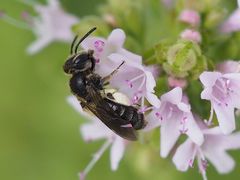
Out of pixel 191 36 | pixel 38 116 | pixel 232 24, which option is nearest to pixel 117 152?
pixel 191 36

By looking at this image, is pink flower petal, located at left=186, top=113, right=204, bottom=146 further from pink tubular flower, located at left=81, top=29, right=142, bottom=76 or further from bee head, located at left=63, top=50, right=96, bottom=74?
bee head, located at left=63, top=50, right=96, bottom=74

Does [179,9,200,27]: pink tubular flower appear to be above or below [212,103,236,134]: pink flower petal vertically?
above

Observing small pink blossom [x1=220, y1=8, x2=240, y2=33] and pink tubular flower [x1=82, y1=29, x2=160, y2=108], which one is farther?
small pink blossom [x1=220, y1=8, x2=240, y2=33]

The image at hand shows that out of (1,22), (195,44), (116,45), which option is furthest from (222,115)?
(1,22)

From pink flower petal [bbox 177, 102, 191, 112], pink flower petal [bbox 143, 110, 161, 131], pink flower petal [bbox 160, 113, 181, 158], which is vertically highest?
pink flower petal [bbox 177, 102, 191, 112]

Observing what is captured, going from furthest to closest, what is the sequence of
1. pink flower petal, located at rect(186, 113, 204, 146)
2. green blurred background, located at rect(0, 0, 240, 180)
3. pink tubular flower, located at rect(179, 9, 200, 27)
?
green blurred background, located at rect(0, 0, 240, 180), pink tubular flower, located at rect(179, 9, 200, 27), pink flower petal, located at rect(186, 113, 204, 146)

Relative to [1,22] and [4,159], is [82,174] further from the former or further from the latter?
[1,22]

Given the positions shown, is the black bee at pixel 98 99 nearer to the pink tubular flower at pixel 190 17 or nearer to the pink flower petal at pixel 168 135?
the pink flower petal at pixel 168 135

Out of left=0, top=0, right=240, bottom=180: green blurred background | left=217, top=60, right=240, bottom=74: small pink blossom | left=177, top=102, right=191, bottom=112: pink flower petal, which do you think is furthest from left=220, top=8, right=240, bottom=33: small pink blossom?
left=0, top=0, right=240, bottom=180: green blurred background
